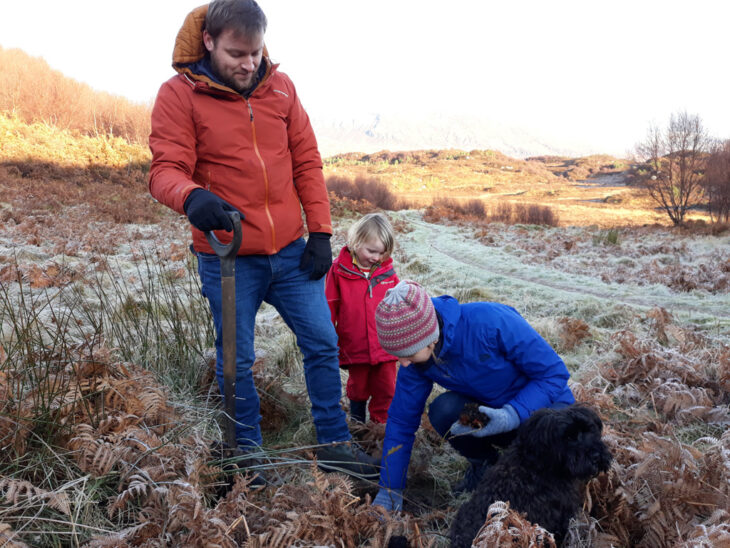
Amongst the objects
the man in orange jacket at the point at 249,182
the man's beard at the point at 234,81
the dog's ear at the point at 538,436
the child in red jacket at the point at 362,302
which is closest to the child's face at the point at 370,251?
the child in red jacket at the point at 362,302

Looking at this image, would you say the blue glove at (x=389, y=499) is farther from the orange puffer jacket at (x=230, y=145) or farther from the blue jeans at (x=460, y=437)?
the orange puffer jacket at (x=230, y=145)

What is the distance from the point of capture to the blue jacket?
2289 mm

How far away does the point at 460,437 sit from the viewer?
2496mm

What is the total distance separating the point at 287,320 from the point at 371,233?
1.01 m

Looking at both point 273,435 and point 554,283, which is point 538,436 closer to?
point 273,435

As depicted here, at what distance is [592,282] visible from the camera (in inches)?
345

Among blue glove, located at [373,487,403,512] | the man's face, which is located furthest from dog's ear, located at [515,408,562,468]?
the man's face

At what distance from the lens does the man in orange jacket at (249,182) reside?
2.21 metres

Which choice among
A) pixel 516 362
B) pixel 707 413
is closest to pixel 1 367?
pixel 516 362

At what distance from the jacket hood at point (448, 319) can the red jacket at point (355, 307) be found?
117 centimetres

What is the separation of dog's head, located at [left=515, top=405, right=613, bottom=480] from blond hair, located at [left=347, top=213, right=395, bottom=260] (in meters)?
1.91

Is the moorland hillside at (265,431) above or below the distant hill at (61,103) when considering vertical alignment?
below

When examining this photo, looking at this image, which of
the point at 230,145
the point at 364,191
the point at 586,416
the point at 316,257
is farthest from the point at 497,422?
the point at 364,191

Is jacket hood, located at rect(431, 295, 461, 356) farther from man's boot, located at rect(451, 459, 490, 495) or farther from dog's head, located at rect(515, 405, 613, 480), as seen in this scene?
man's boot, located at rect(451, 459, 490, 495)
